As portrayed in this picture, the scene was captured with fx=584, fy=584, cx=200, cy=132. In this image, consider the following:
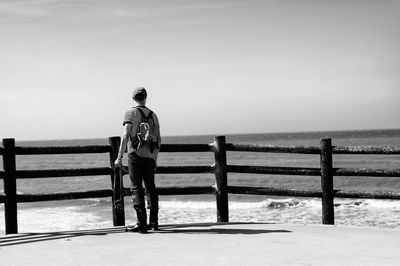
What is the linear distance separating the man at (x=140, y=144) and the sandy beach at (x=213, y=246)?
19.7 inches

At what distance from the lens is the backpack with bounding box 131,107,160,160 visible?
7.37 meters

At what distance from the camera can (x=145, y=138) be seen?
24.2 ft

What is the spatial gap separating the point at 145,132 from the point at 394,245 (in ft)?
10.6

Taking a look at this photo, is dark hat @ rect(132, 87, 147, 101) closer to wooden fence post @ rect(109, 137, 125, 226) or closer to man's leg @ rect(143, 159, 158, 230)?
man's leg @ rect(143, 159, 158, 230)

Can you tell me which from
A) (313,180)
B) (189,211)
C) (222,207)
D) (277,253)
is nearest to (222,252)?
(277,253)

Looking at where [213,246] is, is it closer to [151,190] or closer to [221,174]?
[151,190]

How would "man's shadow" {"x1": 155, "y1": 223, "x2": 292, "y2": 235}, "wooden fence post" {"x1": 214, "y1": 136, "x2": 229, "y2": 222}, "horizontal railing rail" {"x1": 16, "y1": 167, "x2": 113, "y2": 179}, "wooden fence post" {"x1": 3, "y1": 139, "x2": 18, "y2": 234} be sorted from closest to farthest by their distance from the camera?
"man's shadow" {"x1": 155, "y1": 223, "x2": 292, "y2": 235} < "wooden fence post" {"x1": 3, "y1": 139, "x2": 18, "y2": 234} < "horizontal railing rail" {"x1": 16, "y1": 167, "x2": 113, "y2": 179} < "wooden fence post" {"x1": 214, "y1": 136, "x2": 229, "y2": 222}

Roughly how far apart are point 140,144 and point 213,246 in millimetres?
1754

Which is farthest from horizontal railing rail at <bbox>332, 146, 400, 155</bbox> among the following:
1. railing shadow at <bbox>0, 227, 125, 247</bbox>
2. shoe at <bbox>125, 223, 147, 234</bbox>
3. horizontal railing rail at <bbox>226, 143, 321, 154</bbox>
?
railing shadow at <bbox>0, 227, 125, 247</bbox>

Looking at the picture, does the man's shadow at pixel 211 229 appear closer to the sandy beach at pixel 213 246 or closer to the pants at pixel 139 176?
the sandy beach at pixel 213 246

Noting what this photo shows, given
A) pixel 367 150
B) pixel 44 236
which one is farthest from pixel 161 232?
pixel 367 150

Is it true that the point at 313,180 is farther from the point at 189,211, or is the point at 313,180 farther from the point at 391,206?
the point at 189,211

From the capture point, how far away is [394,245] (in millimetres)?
6254

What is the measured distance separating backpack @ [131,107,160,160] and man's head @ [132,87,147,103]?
0.12 m
